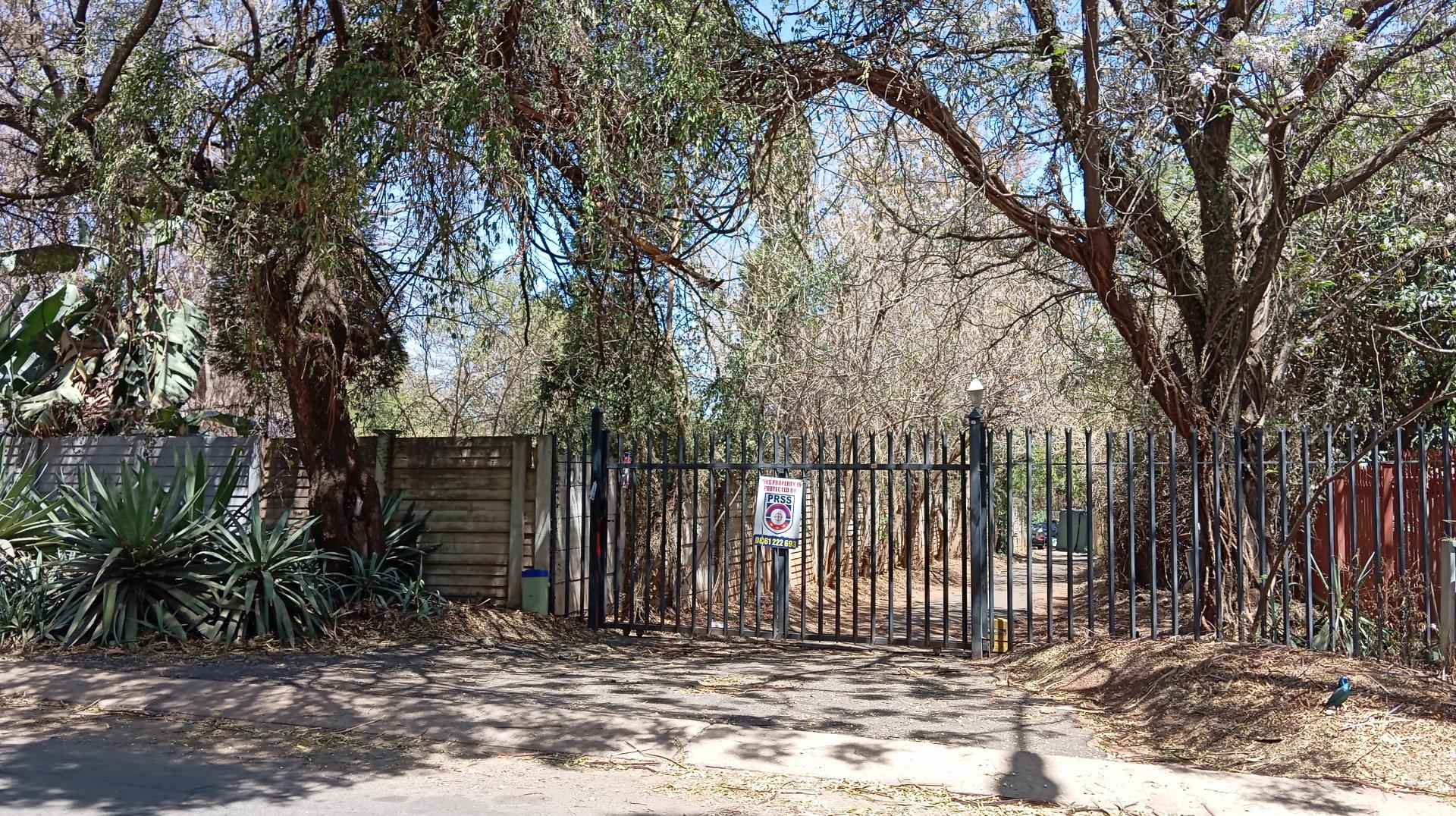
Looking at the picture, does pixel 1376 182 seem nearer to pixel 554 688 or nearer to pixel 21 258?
pixel 554 688

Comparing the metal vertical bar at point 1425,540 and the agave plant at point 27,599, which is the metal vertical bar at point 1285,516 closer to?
the metal vertical bar at point 1425,540

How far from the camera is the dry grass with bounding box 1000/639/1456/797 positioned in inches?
232

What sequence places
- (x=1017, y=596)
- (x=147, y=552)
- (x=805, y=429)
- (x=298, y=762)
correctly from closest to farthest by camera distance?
(x=298, y=762) → (x=147, y=552) → (x=805, y=429) → (x=1017, y=596)

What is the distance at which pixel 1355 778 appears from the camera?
5.70 meters

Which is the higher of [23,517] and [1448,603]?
[23,517]

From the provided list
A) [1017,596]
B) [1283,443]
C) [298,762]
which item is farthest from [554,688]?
[1017,596]

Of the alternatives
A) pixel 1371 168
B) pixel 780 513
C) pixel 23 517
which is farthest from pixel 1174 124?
pixel 23 517

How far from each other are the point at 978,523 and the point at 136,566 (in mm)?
7296

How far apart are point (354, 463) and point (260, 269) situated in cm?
212

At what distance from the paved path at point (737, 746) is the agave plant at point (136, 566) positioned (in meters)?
1.22

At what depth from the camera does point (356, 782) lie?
574 cm

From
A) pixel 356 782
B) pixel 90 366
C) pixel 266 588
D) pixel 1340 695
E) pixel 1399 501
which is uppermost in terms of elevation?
pixel 90 366

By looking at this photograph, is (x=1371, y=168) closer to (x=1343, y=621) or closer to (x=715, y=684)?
(x=1343, y=621)

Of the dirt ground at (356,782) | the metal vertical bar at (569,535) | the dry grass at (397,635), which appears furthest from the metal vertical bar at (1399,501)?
the metal vertical bar at (569,535)
